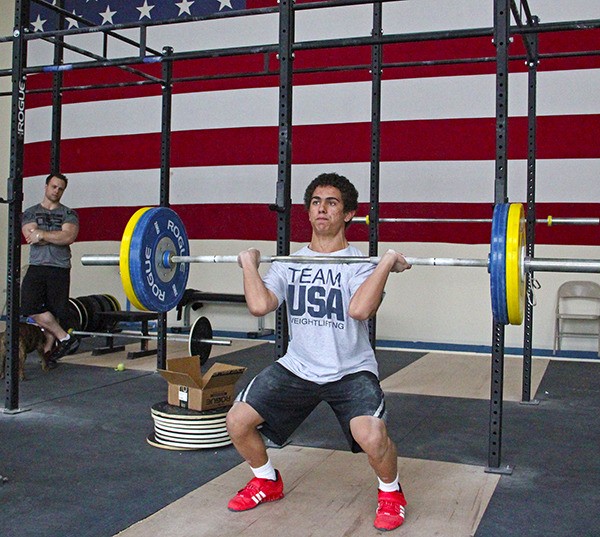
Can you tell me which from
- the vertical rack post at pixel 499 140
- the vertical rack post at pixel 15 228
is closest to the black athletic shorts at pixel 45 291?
the vertical rack post at pixel 15 228

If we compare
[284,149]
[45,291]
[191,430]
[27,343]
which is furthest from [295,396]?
[45,291]

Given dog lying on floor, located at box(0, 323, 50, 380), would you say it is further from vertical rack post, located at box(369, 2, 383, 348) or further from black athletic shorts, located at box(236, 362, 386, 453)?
black athletic shorts, located at box(236, 362, 386, 453)

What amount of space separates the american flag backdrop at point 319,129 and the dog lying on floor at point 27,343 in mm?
1659

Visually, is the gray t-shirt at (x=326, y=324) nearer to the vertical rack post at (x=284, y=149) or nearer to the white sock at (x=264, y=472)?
the white sock at (x=264, y=472)

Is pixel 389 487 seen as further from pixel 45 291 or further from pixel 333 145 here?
pixel 333 145

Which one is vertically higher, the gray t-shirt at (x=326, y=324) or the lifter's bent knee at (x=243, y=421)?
the gray t-shirt at (x=326, y=324)

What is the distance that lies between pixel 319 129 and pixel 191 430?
357 cm

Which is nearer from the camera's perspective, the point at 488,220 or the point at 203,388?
the point at 203,388

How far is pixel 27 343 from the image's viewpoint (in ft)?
12.6

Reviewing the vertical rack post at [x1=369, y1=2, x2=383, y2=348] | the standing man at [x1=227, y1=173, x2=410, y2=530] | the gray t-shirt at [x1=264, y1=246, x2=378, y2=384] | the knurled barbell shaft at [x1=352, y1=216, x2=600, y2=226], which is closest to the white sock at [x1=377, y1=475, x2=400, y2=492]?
the standing man at [x1=227, y1=173, x2=410, y2=530]

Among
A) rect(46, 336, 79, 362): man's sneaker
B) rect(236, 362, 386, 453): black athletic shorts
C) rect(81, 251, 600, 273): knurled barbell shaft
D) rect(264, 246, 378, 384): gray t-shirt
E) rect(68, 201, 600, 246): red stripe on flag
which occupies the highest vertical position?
rect(68, 201, 600, 246): red stripe on flag

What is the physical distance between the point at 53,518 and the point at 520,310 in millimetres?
1347

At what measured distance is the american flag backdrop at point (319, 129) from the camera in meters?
5.00

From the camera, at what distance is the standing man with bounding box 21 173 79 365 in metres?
3.93
